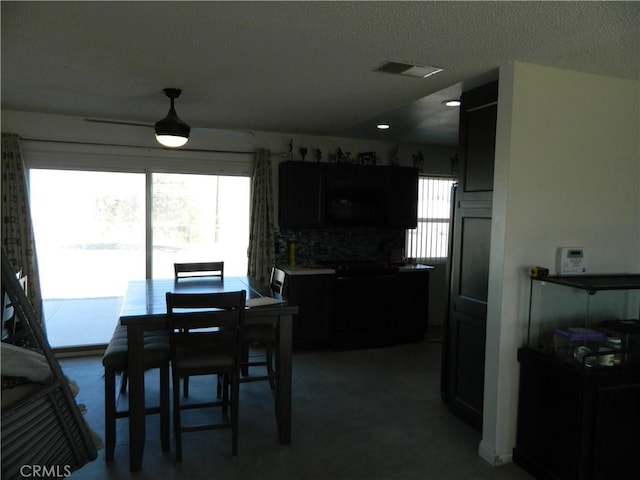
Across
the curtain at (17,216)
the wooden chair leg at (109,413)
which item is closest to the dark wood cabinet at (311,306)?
the wooden chair leg at (109,413)

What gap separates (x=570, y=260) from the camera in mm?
2701

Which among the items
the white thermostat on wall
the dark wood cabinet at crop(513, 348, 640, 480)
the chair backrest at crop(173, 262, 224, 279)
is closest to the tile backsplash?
the chair backrest at crop(173, 262, 224, 279)

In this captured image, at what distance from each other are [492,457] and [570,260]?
125 centimetres

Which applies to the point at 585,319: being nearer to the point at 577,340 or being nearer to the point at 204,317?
the point at 577,340

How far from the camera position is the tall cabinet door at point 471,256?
9.71 feet

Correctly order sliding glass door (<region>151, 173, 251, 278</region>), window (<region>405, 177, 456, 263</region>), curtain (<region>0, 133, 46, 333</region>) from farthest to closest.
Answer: window (<region>405, 177, 456, 263</region>) → sliding glass door (<region>151, 173, 251, 278</region>) → curtain (<region>0, 133, 46, 333</region>)

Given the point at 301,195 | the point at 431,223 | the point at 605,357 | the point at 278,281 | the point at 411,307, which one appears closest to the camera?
the point at 605,357

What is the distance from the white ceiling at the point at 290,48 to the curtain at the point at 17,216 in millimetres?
587

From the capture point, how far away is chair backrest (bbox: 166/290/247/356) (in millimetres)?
2588

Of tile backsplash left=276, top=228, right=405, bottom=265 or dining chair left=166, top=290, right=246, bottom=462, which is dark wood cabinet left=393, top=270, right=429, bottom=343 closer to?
tile backsplash left=276, top=228, right=405, bottom=265

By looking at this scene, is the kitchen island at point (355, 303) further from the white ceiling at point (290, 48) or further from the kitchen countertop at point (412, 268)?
the white ceiling at point (290, 48)

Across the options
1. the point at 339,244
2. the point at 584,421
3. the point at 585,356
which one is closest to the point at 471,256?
the point at 585,356

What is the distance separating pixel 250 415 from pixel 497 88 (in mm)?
2778

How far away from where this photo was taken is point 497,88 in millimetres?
2887
